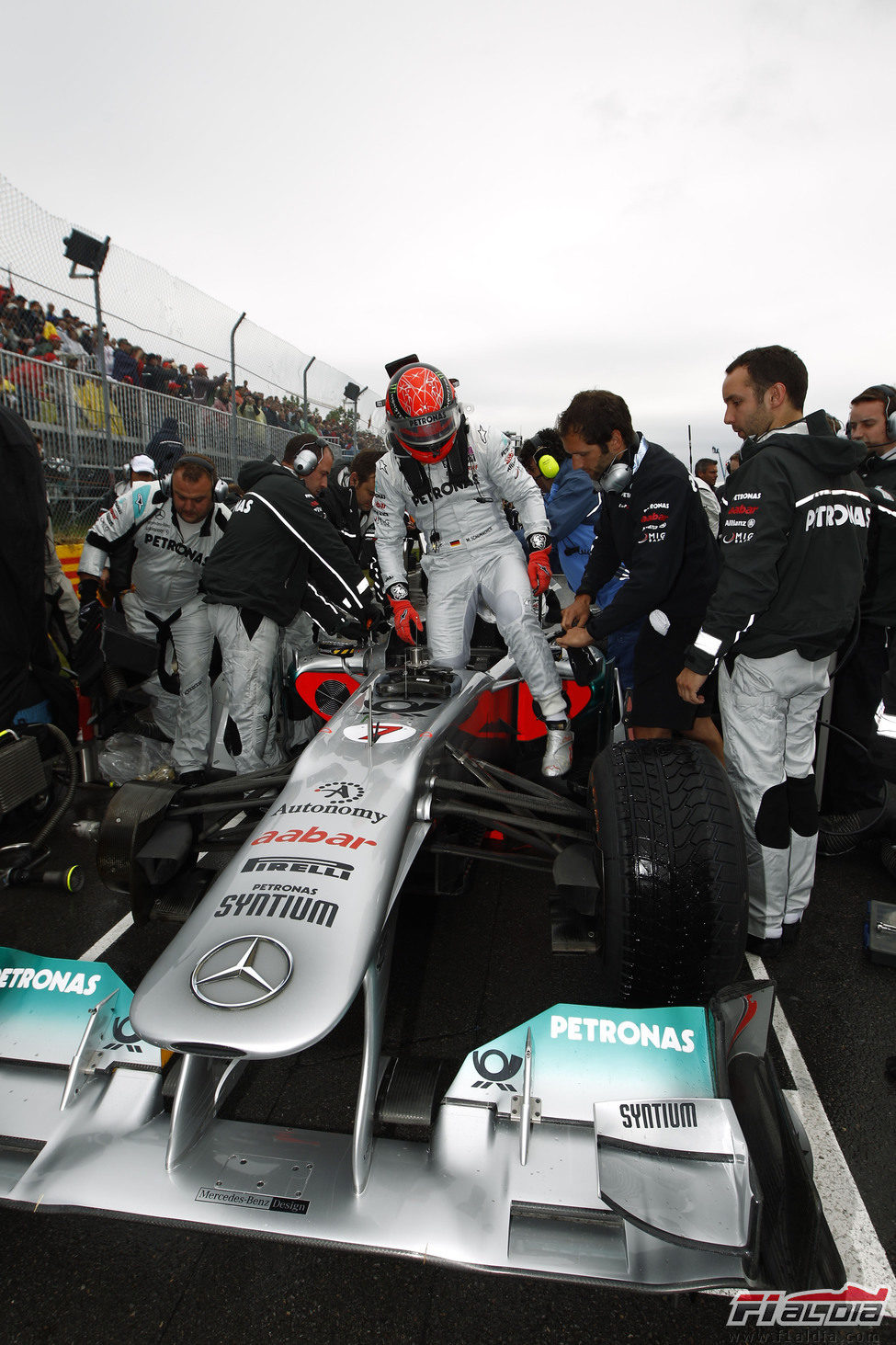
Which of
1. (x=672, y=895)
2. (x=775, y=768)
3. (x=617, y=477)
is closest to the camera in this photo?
(x=672, y=895)

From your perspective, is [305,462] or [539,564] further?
[305,462]

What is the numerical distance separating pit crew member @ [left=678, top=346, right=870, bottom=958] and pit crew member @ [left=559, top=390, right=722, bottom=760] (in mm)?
327

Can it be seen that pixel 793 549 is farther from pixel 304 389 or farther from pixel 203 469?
pixel 304 389

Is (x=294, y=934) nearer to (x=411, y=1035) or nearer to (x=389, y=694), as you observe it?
(x=411, y=1035)

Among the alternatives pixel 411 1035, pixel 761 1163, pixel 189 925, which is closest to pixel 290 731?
pixel 411 1035

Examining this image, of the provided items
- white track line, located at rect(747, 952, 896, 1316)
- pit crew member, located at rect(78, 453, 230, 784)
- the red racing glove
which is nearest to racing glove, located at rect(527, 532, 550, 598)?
the red racing glove

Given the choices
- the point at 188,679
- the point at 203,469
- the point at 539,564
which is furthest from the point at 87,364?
the point at 539,564

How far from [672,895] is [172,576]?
3.48 meters

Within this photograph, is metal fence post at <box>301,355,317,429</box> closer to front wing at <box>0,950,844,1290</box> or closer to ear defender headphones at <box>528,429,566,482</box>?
ear defender headphones at <box>528,429,566,482</box>

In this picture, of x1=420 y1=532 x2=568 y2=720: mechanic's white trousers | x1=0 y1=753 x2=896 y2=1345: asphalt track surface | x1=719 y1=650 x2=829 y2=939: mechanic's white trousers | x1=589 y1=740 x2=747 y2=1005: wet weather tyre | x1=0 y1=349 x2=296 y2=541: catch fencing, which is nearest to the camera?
x1=0 y1=753 x2=896 y2=1345: asphalt track surface

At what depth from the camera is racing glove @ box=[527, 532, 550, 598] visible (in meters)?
4.07

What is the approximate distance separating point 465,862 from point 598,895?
769 millimetres

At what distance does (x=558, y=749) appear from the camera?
3805 mm

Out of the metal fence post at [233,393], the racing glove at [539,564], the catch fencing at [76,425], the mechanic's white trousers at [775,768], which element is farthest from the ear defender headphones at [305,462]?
the metal fence post at [233,393]
